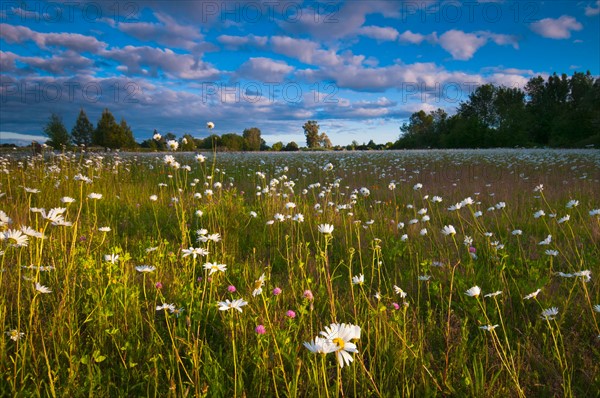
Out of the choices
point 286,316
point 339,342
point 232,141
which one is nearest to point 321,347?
point 339,342

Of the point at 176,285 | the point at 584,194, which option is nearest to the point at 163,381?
the point at 176,285

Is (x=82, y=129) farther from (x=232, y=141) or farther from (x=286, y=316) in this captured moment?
(x=286, y=316)

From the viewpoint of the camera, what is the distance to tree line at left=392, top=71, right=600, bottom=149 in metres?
46.2

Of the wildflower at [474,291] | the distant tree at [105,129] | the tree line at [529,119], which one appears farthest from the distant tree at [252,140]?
the wildflower at [474,291]

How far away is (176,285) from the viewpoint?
2941 millimetres

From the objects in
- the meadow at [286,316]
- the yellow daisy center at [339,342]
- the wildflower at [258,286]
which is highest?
the yellow daisy center at [339,342]

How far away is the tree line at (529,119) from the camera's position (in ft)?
152

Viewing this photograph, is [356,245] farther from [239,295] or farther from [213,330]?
[213,330]

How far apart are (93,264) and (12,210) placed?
9.93 ft

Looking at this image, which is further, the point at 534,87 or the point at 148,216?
the point at 534,87

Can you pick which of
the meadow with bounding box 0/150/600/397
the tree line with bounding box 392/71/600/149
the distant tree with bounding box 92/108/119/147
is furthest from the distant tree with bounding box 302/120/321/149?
the meadow with bounding box 0/150/600/397

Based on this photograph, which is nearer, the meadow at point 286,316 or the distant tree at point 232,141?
the meadow at point 286,316

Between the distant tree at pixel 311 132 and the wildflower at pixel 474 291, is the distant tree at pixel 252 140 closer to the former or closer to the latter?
the distant tree at pixel 311 132

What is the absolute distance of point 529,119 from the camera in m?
53.0
